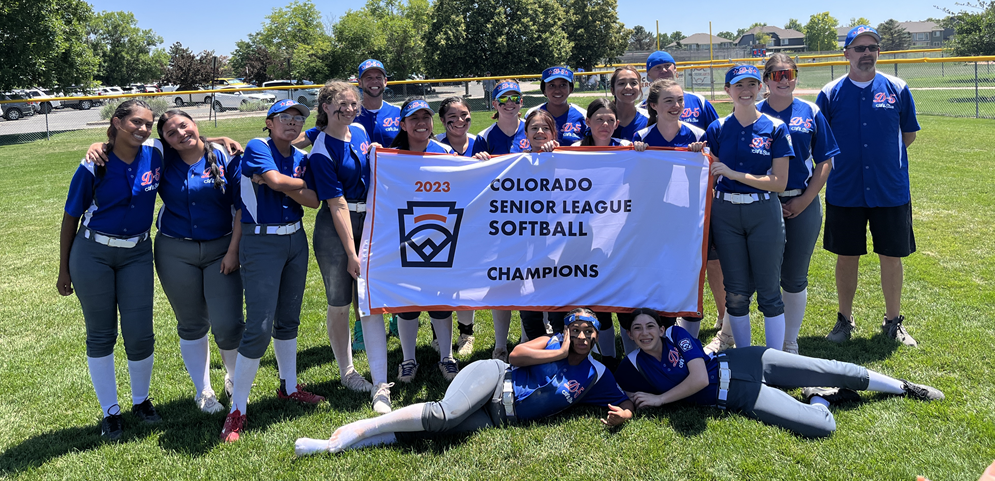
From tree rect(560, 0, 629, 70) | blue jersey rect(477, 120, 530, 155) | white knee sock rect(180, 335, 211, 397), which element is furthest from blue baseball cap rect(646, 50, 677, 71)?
tree rect(560, 0, 629, 70)

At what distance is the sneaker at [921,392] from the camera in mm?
4289

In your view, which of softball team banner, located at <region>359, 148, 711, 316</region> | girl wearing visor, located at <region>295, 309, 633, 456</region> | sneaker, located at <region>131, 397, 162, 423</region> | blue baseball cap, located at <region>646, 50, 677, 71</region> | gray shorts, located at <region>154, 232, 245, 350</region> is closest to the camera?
girl wearing visor, located at <region>295, 309, 633, 456</region>

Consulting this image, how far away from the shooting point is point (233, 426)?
14.1 ft

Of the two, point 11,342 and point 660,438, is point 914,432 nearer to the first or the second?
point 660,438

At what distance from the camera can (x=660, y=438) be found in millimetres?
4016

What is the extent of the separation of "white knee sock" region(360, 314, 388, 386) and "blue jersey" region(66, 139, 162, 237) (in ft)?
5.39

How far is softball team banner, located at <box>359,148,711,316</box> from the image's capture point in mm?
4812

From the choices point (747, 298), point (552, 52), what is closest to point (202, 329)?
point (747, 298)

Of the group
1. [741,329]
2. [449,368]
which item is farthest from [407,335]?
[741,329]

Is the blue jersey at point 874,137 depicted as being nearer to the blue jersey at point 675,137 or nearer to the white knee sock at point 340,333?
the blue jersey at point 675,137

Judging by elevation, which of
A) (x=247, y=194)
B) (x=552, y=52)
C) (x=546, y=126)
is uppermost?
(x=552, y=52)

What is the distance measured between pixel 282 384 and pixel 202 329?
70 cm

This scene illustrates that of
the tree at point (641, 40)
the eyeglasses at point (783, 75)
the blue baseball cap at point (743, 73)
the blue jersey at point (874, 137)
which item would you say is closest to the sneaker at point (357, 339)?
the blue baseball cap at point (743, 73)

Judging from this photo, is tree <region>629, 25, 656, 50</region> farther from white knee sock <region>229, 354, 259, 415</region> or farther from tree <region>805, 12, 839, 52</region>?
white knee sock <region>229, 354, 259, 415</region>
